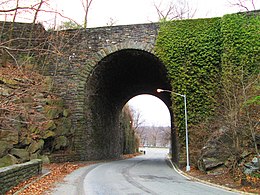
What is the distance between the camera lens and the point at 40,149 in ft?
51.8

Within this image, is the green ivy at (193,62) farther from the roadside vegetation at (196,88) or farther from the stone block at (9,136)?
the stone block at (9,136)

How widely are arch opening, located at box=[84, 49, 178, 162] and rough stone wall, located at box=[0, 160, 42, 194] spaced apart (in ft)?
29.8

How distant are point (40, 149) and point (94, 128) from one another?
6.08m

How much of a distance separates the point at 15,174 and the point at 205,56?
511 inches

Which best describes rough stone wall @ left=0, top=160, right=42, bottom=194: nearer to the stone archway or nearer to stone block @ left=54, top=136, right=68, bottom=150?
stone block @ left=54, top=136, right=68, bottom=150

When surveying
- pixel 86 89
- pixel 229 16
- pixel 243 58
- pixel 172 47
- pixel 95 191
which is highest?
pixel 229 16

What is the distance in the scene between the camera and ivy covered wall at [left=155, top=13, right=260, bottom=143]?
1659 centimetres

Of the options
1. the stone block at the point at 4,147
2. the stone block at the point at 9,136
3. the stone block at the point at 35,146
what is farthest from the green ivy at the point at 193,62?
the stone block at the point at 4,147

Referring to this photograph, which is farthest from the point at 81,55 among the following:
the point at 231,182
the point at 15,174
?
the point at 231,182

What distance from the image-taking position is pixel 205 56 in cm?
1728

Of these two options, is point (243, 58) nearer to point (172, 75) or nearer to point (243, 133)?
point (172, 75)

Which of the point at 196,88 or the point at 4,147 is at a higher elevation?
the point at 196,88

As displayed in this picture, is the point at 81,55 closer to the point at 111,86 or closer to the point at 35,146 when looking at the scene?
the point at 111,86

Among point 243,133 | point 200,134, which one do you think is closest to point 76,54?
point 200,134
